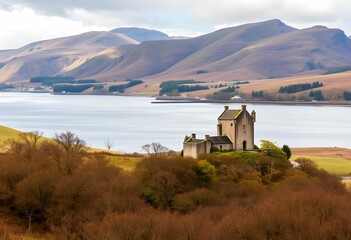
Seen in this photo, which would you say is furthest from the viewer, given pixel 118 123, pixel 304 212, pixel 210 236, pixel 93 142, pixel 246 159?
pixel 118 123

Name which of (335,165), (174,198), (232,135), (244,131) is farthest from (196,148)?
(335,165)

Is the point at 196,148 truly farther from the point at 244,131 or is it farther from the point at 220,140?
the point at 244,131

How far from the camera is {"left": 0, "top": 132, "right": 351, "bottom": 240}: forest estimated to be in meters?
24.7

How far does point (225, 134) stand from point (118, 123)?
286 ft

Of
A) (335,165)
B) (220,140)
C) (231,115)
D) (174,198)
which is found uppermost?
(231,115)

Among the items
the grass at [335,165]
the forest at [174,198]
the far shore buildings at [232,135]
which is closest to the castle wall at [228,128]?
the far shore buildings at [232,135]

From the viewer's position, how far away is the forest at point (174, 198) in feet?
81.0

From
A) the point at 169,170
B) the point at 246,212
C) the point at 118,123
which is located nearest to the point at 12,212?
the point at 169,170

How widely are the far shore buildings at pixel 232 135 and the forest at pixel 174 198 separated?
4.99 feet

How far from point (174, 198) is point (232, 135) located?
13.7 meters

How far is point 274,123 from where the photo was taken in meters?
136

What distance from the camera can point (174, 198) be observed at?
117ft

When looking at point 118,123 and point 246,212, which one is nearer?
point 246,212

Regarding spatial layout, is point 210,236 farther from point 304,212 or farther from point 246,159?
point 246,159
